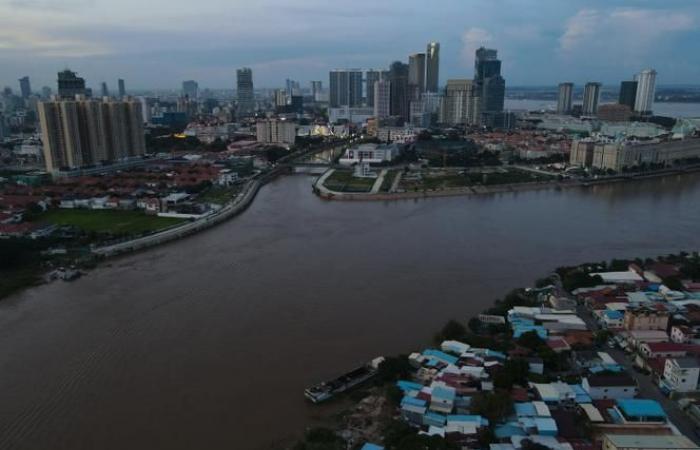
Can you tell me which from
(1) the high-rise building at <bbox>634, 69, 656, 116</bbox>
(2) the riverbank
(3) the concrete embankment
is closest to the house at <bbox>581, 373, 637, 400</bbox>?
(3) the concrete embankment

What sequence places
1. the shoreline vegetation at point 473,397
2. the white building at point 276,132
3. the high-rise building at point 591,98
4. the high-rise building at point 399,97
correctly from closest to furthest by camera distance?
the shoreline vegetation at point 473,397 < the white building at point 276,132 < the high-rise building at point 399,97 < the high-rise building at point 591,98

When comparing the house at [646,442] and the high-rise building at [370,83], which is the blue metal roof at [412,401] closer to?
the house at [646,442]

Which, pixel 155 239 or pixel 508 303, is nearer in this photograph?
pixel 508 303

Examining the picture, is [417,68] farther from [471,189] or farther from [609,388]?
[609,388]

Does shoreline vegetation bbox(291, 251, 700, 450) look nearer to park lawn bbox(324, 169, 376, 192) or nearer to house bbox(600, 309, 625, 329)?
house bbox(600, 309, 625, 329)

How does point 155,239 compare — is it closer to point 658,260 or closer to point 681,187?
point 658,260

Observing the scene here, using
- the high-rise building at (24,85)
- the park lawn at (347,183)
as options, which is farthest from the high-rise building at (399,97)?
the high-rise building at (24,85)

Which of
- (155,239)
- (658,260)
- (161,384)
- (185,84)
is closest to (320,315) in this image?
(161,384)
